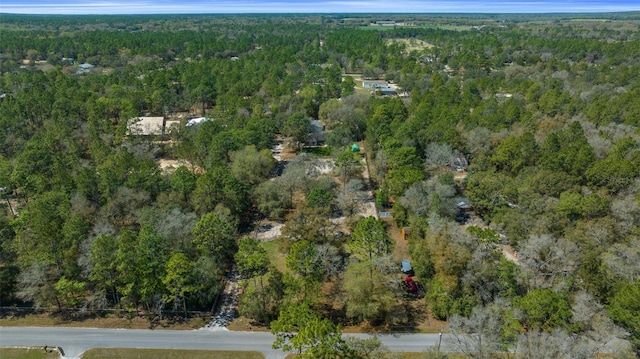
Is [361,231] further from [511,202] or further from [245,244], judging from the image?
[511,202]

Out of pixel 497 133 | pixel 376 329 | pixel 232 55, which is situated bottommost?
pixel 376 329

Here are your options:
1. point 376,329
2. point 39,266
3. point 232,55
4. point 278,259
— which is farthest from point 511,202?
point 232,55

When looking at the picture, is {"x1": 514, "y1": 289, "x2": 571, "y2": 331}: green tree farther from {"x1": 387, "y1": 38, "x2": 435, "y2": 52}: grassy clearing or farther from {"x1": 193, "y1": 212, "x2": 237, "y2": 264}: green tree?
{"x1": 387, "y1": 38, "x2": 435, "y2": 52}: grassy clearing

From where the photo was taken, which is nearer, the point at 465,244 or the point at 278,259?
the point at 465,244

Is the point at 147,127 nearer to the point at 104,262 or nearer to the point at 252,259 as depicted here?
the point at 104,262

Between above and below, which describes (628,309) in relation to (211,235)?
below

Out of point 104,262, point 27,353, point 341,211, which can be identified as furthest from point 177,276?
point 341,211

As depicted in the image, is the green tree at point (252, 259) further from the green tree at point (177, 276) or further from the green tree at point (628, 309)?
the green tree at point (628, 309)

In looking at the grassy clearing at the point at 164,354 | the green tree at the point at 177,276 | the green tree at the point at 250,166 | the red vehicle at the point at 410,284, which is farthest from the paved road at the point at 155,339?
the green tree at the point at 250,166
